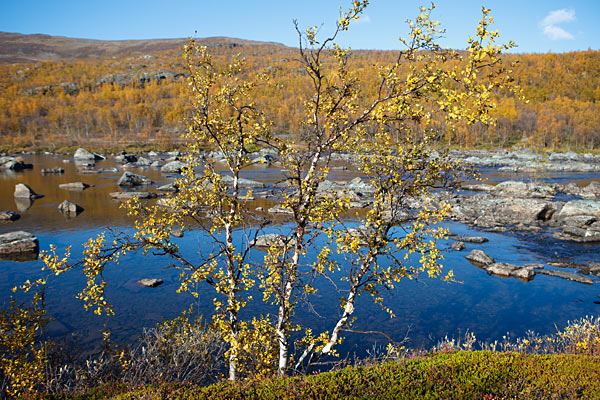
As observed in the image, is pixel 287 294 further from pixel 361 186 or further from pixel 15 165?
pixel 15 165

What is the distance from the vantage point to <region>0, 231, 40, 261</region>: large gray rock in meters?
21.2

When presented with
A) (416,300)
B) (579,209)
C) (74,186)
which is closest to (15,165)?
(74,186)

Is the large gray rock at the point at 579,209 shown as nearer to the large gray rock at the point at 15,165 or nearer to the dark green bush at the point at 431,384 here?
the dark green bush at the point at 431,384

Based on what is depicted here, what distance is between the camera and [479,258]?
2100 cm

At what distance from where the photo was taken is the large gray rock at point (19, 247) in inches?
833

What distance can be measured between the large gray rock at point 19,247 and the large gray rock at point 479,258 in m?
22.9

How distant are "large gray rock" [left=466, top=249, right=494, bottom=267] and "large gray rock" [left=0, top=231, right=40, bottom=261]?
2285 centimetres

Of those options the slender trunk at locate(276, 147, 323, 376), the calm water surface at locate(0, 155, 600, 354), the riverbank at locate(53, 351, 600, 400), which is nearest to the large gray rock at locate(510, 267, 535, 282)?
the calm water surface at locate(0, 155, 600, 354)

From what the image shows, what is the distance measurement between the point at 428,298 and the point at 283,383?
1139cm

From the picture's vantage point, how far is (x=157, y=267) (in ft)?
65.8

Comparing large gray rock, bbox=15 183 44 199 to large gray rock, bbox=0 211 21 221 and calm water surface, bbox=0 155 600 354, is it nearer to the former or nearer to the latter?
large gray rock, bbox=0 211 21 221

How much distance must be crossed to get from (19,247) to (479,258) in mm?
24447

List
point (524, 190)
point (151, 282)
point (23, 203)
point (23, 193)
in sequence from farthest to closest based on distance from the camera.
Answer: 1. point (524, 190)
2. point (23, 193)
3. point (23, 203)
4. point (151, 282)

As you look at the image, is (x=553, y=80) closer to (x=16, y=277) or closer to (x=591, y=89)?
(x=591, y=89)
